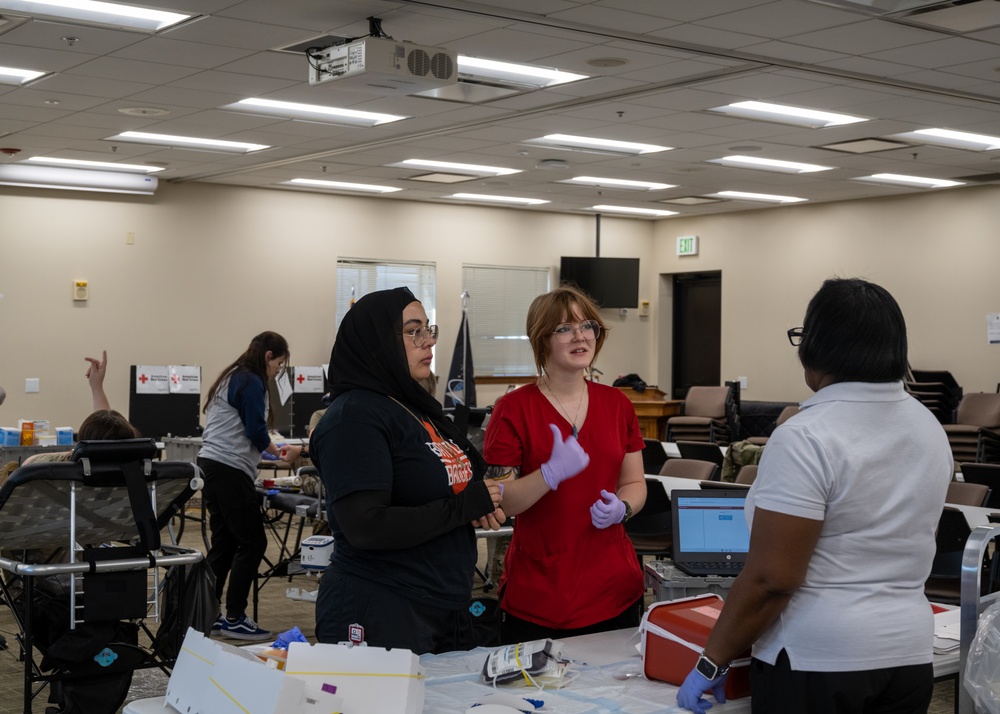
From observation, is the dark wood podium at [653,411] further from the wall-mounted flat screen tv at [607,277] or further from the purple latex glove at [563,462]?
the purple latex glove at [563,462]

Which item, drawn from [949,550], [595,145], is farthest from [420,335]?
[595,145]

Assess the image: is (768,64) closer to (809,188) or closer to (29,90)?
(29,90)

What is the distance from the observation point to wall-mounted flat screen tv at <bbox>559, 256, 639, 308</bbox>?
15141 millimetres

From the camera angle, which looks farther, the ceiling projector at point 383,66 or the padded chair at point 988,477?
the padded chair at point 988,477

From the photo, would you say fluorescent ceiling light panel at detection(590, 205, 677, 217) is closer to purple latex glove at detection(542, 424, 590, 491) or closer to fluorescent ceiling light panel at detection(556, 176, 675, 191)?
fluorescent ceiling light panel at detection(556, 176, 675, 191)

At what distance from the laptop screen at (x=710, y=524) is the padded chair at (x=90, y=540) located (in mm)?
1701

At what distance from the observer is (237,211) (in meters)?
12.9

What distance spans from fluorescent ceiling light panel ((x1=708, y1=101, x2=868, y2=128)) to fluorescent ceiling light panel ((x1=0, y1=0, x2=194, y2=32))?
4.12 m

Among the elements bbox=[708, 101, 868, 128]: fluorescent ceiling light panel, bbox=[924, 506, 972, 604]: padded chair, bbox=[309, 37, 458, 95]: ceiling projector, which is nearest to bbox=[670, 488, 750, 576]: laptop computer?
bbox=[924, 506, 972, 604]: padded chair

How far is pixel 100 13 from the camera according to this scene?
613cm

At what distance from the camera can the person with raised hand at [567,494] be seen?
2.94 meters

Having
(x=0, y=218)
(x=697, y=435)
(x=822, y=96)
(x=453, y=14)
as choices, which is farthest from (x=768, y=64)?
(x=0, y=218)

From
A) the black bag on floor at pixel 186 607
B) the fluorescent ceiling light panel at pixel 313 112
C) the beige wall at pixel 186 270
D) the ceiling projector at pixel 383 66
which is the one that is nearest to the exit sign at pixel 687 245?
the beige wall at pixel 186 270

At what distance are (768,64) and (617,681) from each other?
542 centimetres
